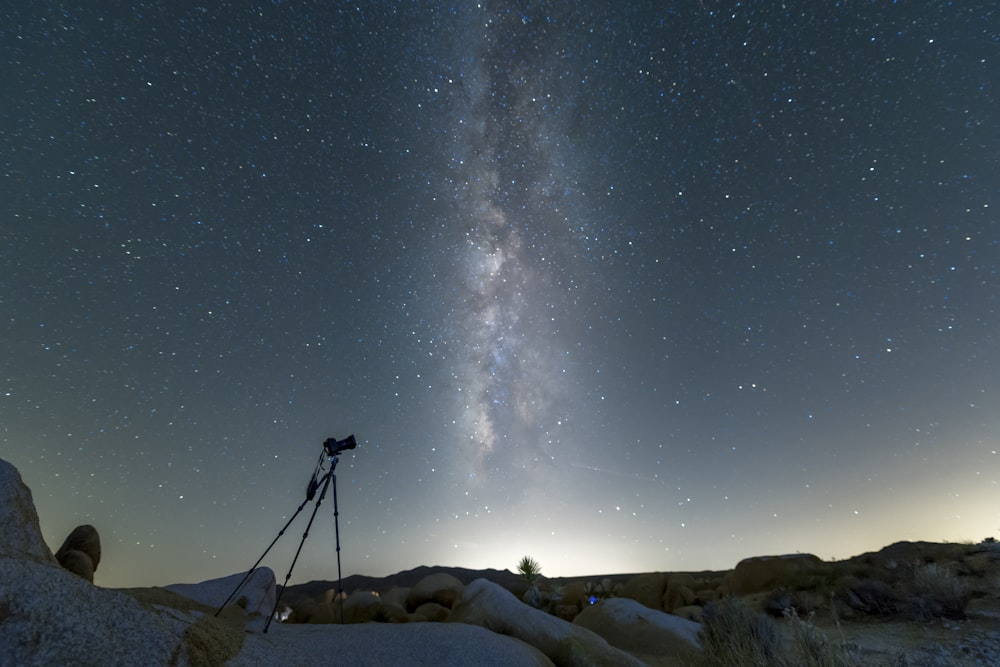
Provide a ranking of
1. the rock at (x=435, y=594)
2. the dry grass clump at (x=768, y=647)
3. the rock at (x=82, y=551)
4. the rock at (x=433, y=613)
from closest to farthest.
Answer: the dry grass clump at (x=768, y=647)
the rock at (x=82, y=551)
the rock at (x=433, y=613)
the rock at (x=435, y=594)

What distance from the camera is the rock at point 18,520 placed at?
5414mm

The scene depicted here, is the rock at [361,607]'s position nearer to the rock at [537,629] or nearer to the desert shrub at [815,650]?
the rock at [537,629]

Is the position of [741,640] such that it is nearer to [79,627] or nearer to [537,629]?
[537,629]

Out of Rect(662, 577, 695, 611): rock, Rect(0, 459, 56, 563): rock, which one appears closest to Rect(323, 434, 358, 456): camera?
Rect(0, 459, 56, 563): rock

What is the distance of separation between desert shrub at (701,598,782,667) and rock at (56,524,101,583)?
13714mm

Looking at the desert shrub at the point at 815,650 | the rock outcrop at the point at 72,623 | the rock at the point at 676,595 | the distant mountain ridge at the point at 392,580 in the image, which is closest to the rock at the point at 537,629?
the desert shrub at the point at 815,650

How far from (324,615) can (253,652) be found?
13.3 metres

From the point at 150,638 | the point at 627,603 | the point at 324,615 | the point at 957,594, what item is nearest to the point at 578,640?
the point at 627,603

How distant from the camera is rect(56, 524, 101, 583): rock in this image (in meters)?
11.2

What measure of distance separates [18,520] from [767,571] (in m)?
23.9

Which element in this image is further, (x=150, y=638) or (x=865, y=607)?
(x=865, y=607)

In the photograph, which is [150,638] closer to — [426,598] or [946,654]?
[946,654]

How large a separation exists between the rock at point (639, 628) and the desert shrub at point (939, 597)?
5519 millimetres

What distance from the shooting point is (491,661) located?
6891 mm
